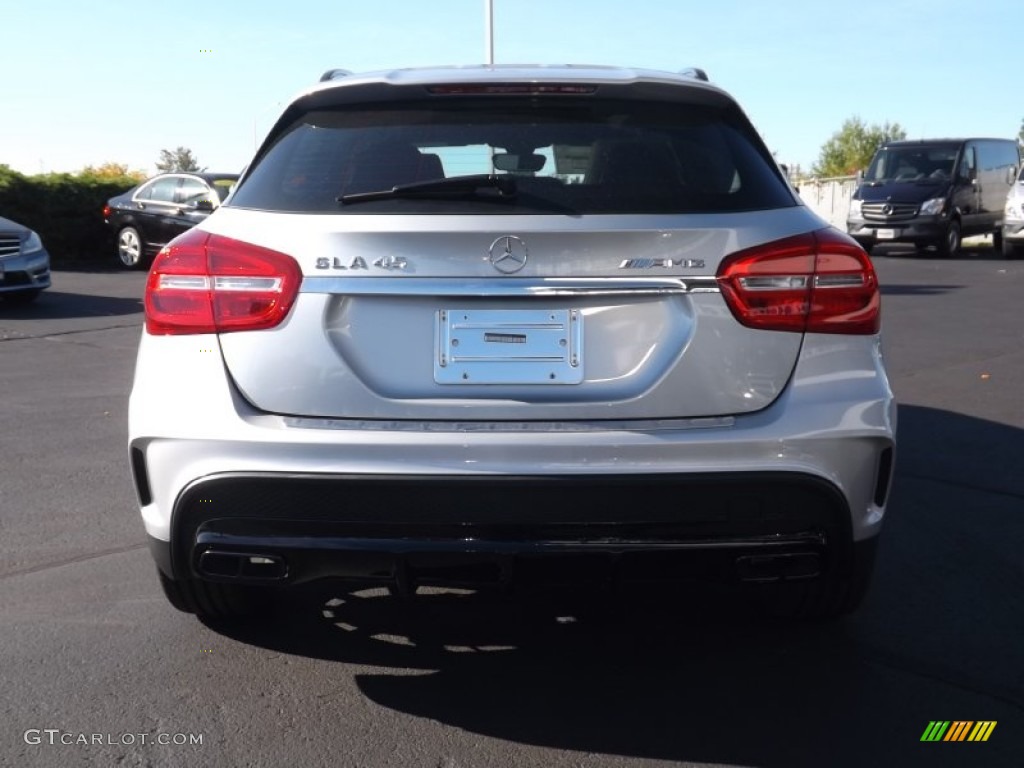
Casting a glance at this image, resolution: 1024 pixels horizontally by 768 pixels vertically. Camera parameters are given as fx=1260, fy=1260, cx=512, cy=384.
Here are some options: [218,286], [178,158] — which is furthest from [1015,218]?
[178,158]

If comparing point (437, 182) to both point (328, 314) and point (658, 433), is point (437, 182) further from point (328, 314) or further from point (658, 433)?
point (658, 433)

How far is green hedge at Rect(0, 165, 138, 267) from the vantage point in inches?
862

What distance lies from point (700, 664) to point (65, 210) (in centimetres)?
2105

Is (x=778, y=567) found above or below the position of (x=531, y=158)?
below

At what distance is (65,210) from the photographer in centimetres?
2269

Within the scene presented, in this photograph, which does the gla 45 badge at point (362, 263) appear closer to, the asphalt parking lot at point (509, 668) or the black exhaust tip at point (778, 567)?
the black exhaust tip at point (778, 567)

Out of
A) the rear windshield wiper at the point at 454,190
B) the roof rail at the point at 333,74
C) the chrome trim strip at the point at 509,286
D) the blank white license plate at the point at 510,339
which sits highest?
the roof rail at the point at 333,74

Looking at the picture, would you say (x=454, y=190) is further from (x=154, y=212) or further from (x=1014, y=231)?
(x=1014, y=231)

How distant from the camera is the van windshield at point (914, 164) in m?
25.3

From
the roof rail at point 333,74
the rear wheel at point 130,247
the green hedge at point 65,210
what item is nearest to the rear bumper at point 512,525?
the roof rail at point 333,74

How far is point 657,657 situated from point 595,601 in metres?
0.49

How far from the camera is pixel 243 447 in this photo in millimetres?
3232

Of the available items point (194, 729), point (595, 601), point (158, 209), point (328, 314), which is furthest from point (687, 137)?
point (158, 209)

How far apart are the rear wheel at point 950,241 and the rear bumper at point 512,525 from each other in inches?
921
